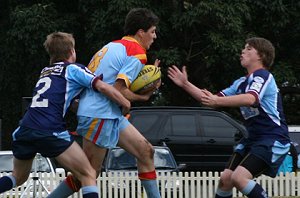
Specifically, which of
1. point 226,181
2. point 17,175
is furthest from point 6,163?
point 226,181

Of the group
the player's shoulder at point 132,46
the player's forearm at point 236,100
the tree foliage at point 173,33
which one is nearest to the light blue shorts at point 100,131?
the player's shoulder at point 132,46

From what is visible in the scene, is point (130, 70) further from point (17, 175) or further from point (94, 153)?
point (17, 175)

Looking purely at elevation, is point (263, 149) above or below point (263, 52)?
below

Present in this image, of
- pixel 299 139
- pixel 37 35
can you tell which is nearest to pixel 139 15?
pixel 299 139

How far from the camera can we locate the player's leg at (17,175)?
8.45m

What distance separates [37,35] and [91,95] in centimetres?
1597

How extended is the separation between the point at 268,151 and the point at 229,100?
718mm

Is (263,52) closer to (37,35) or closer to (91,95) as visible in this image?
(91,95)

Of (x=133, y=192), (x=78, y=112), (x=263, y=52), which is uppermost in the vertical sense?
(x=263, y=52)

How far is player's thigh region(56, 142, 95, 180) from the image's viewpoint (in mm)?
8031

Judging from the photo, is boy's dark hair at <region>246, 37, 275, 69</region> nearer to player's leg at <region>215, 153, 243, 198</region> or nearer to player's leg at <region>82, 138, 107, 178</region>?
player's leg at <region>215, 153, 243, 198</region>

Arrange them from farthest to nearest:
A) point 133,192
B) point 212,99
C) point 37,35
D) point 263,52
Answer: point 37,35, point 133,192, point 263,52, point 212,99

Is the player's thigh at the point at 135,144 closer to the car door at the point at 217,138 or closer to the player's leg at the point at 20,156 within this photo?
the player's leg at the point at 20,156

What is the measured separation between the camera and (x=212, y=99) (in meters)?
8.09
